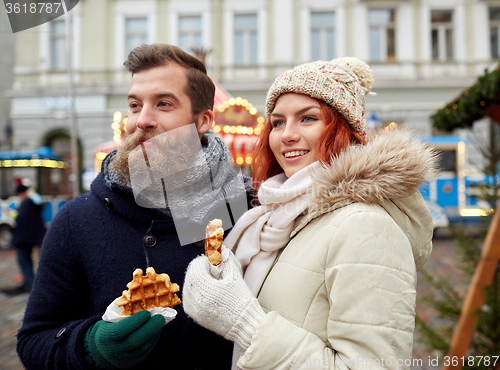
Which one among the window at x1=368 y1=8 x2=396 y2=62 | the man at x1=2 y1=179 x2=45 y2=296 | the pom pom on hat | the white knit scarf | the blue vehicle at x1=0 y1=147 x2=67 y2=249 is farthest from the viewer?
the window at x1=368 y1=8 x2=396 y2=62

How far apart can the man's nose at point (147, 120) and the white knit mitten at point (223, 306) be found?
625 millimetres

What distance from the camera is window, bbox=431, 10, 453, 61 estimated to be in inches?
516

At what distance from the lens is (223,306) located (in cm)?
110

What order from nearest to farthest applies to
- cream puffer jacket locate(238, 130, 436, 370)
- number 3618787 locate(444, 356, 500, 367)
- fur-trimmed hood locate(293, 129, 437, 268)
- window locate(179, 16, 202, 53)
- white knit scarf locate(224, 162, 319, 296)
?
cream puffer jacket locate(238, 130, 436, 370) → fur-trimmed hood locate(293, 129, 437, 268) → white knit scarf locate(224, 162, 319, 296) → number 3618787 locate(444, 356, 500, 367) → window locate(179, 16, 202, 53)

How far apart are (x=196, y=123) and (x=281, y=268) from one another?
0.74 meters

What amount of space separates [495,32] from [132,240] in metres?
15.9

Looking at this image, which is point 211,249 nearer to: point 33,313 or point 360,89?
point 33,313

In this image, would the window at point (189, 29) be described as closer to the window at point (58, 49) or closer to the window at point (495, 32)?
the window at point (58, 49)

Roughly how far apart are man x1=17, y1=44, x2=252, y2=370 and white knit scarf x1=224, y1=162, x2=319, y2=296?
0.17 m

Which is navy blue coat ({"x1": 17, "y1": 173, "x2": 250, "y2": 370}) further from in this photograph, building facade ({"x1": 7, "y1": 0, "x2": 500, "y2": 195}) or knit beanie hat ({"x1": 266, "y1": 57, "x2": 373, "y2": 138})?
Result: building facade ({"x1": 7, "y1": 0, "x2": 500, "y2": 195})

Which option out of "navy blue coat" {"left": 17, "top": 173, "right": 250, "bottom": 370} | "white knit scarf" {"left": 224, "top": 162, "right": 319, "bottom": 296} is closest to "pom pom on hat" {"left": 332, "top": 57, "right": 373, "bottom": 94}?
"white knit scarf" {"left": 224, "top": 162, "right": 319, "bottom": 296}

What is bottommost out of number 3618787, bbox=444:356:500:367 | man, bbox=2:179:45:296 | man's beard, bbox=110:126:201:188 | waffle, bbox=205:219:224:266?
number 3618787, bbox=444:356:500:367

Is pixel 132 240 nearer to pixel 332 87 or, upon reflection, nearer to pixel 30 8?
pixel 332 87

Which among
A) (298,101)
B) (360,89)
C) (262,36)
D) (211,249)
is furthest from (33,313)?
(262,36)
